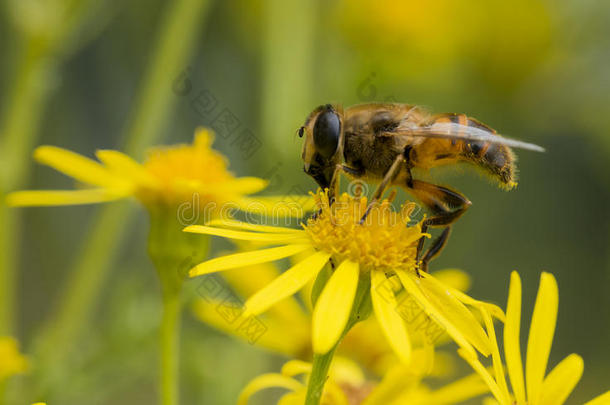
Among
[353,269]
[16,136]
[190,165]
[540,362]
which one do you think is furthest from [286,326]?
[16,136]

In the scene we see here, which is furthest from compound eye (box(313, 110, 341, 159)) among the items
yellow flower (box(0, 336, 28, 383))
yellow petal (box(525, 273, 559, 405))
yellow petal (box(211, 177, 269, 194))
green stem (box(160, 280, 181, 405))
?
yellow flower (box(0, 336, 28, 383))

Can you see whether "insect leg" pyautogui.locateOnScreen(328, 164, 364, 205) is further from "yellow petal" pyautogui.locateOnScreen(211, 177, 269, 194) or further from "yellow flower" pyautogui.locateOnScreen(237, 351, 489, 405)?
"yellow flower" pyautogui.locateOnScreen(237, 351, 489, 405)

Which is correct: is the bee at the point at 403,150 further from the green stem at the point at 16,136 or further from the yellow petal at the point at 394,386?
the green stem at the point at 16,136

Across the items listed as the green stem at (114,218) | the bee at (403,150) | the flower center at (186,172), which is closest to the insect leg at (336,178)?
the bee at (403,150)

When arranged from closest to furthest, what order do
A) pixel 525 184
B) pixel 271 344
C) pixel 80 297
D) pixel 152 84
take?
pixel 271 344, pixel 80 297, pixel 152 84, pixel 525 184

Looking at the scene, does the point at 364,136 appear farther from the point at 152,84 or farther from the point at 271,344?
the point at 152,84

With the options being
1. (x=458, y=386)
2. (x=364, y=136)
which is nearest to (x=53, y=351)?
(x=364, y=136)

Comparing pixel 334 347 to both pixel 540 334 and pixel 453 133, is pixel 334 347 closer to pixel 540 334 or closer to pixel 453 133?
pixel 540 334
